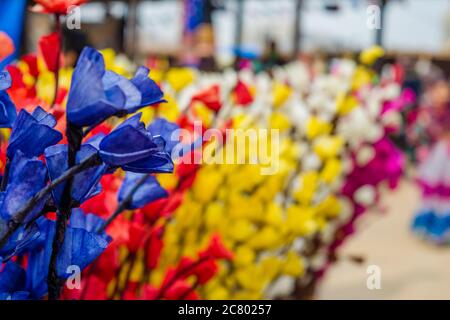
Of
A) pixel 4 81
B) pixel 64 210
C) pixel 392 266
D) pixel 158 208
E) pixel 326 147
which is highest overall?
pixel 4 81

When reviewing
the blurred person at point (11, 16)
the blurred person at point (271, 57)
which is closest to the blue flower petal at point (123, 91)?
the blurred person at point (11, 16)

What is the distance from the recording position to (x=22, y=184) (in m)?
0.55

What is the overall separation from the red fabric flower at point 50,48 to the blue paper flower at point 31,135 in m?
0.33

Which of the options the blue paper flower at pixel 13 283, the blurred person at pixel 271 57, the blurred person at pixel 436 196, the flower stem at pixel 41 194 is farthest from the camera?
the blurred person at pixel 436 196

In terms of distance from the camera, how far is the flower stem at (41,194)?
0.51 m

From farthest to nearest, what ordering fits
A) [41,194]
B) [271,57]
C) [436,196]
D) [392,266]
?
[436,196]
[392,266]
[271,57]
[41,194]

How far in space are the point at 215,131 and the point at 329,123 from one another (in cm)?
117

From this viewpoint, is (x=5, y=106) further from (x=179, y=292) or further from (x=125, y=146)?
(x=179, y=292)

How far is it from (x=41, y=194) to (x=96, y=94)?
0.09 meters

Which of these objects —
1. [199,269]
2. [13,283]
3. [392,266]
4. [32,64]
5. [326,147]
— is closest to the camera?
[13,283]

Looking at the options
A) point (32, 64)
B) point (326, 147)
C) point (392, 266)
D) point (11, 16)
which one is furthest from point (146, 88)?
point (392, 266)

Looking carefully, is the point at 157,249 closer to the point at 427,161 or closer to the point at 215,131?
the point at 215,131

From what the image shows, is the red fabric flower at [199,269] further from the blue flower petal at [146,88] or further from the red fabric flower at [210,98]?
the blue flower petal at [146,88]

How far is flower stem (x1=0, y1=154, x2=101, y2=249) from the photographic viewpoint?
51cm
